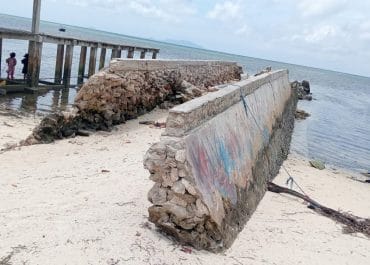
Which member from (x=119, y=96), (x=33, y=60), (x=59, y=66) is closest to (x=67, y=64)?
(x=59, y=66)

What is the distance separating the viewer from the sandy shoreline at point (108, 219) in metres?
4.85

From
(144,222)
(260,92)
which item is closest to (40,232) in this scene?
(144,222)

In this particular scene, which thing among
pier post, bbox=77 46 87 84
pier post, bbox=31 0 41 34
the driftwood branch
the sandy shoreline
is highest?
pier post, bbox=31 0 41 34

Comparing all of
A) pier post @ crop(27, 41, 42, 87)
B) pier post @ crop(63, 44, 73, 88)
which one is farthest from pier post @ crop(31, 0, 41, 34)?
pier post @ crop(63, 44, 73, 88)

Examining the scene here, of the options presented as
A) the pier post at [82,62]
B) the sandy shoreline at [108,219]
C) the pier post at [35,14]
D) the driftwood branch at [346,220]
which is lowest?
the driftwood branch at [346,220]

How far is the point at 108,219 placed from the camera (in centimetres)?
552

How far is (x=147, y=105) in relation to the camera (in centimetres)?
1330

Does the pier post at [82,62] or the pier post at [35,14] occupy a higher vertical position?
the pier post at [35,14]

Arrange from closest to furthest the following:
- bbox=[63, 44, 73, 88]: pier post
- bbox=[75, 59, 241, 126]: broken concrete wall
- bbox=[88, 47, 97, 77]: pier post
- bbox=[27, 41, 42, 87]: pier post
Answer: bbox=[75, 59, 241, 126]: broken concrete wall
bbox=[27, 41, 42, 87]: pier post
bbox=[63, 44, 73, 88]: pier post
bbox=[88, 47, 97, 77]: pier post

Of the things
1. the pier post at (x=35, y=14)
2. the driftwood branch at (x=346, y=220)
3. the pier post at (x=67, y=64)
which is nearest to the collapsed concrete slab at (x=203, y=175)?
the driftwood branch at (x=346, y=220)

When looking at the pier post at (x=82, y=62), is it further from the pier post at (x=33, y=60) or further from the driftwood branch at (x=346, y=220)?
the driftwood branch at (x=346, y=220)

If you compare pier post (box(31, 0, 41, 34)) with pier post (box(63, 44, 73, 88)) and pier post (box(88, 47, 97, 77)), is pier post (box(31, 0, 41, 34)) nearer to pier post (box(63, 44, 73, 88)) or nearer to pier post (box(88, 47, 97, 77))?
pier post (box(63, 44, 73, 88))

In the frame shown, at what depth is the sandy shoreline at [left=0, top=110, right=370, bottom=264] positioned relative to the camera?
4.85 m

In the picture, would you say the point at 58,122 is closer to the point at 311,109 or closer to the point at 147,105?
the point at 147,105
